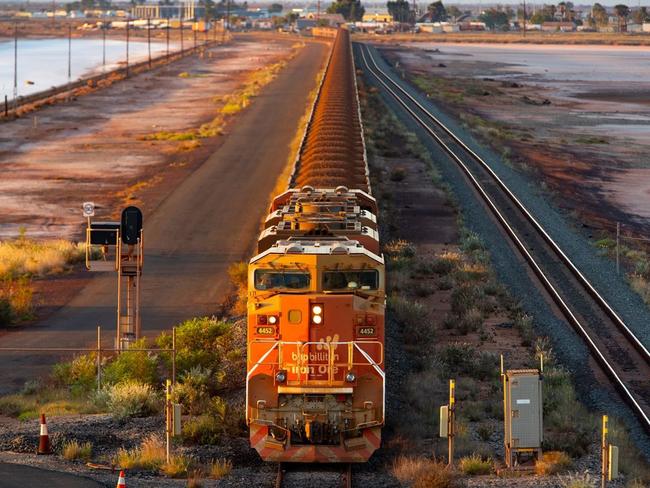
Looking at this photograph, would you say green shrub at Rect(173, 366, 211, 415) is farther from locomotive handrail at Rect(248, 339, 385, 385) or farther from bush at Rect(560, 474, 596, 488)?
bush at Rect(560, 474, 596, 488)

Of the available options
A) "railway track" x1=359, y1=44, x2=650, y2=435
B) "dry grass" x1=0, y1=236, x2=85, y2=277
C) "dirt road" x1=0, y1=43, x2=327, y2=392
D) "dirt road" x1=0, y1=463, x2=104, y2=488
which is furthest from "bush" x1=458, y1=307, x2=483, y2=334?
"dry grass" x1=0, y1=236, x2=85, y2=277

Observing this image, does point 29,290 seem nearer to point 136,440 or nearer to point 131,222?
point 131,222

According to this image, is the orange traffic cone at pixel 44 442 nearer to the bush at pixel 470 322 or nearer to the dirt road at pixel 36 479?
the dirt road at pixel 36 479

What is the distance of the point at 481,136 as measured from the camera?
75875 mm

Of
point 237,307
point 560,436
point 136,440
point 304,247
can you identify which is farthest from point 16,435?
point 237,307

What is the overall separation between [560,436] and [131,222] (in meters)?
10.4

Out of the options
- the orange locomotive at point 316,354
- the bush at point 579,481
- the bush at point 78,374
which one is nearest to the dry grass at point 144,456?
the orange locomotive at point 316,354

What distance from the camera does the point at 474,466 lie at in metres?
18.6

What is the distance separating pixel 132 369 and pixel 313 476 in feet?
22.6

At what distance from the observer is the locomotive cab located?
18.8 metres

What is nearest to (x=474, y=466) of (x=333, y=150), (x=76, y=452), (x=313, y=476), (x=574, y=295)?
(x=313, y=476)

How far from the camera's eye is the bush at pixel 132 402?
70.2ft

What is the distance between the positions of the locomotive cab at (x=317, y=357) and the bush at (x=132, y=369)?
5.73 meters

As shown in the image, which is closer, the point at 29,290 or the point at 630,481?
the point at 630,481
